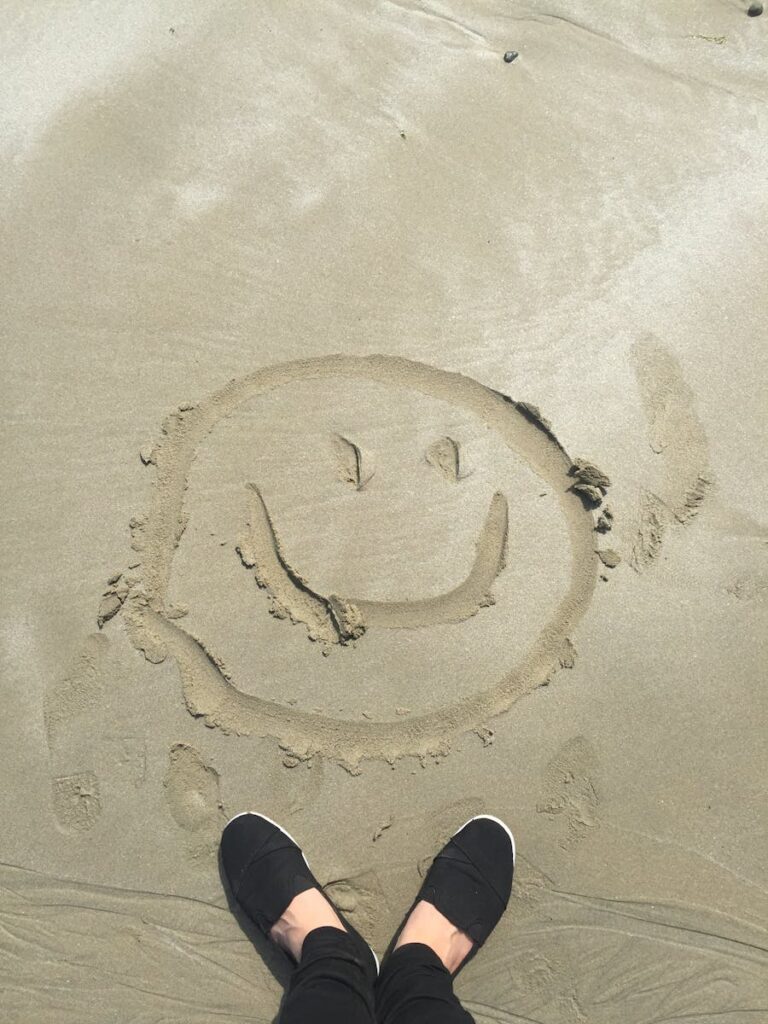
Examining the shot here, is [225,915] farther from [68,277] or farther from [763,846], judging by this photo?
[68,277]

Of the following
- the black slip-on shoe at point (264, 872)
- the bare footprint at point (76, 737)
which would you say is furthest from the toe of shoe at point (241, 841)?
the bare footprint at point (76, 737)

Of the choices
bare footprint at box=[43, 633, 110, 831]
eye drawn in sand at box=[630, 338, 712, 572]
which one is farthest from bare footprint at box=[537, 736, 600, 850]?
bare footprint at box=[43, 633, 110, 831]

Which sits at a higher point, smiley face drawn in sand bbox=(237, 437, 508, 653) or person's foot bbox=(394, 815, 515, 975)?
smiley face drawn in sand bbox=(237, 437, 508, 653)

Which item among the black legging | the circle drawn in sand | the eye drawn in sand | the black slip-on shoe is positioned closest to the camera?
the black legging

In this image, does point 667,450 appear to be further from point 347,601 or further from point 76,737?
point 76,737

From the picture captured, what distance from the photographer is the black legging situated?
6.87 feet

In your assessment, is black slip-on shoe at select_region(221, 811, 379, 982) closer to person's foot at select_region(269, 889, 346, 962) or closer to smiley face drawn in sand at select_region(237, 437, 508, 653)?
person's foot at select_region(269, 889, 346, 962)

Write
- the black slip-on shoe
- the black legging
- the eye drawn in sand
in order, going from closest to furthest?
the black legging, the black slip-on shoe, the eye drawn in sand

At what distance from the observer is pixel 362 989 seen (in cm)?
220

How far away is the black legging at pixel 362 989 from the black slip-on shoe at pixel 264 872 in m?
0.09

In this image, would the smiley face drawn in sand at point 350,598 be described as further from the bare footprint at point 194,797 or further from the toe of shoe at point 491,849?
the toe of shoe at point 491,849

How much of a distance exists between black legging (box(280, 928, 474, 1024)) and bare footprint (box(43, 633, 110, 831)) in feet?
2.94

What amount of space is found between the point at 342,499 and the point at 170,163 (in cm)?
162

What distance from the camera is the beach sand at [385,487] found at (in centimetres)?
238
